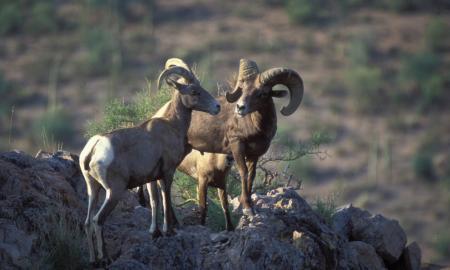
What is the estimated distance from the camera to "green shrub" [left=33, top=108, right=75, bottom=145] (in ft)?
146

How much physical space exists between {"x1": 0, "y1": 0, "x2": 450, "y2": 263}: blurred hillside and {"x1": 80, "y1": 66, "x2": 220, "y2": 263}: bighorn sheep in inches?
963

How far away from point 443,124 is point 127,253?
40371 millimetres

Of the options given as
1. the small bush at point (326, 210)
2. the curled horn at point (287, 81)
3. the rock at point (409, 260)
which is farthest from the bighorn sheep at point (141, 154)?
the rock at point (409, 260)

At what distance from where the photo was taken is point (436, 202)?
4134 cm

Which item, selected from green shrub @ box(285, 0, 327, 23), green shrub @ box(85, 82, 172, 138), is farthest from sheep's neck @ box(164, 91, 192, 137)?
green shrub @ box(285, 0, 327, 23)

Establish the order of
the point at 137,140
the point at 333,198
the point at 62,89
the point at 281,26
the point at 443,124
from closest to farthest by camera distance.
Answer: the point at 137,140 → the point at 333,198 → the point at 443,124 → the point at 62,89 → the point at 281,26

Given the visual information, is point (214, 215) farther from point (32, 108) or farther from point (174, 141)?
point (32, 108)

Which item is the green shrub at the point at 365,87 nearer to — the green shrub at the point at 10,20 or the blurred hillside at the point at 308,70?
the blurred hillside at the point at 308,70

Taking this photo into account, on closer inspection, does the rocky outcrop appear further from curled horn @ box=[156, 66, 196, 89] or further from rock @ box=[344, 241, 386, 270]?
curled horn @ box=[156, 66, 196, 89]

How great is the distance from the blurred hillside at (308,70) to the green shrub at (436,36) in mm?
112

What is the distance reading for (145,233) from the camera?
38.0 ft

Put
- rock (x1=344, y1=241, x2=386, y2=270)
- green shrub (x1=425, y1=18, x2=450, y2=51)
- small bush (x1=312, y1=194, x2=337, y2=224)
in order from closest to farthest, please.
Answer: rock (x1=344, y1=241, x2=386, y2=270) → small bush (x1=312, y1=194, x2=337, y2=224) → green shrub (x1=425, y1=18, x2=450, y2=51)

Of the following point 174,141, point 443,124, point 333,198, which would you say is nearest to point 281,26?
point 443,124

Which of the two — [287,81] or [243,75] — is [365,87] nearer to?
[287,81]
